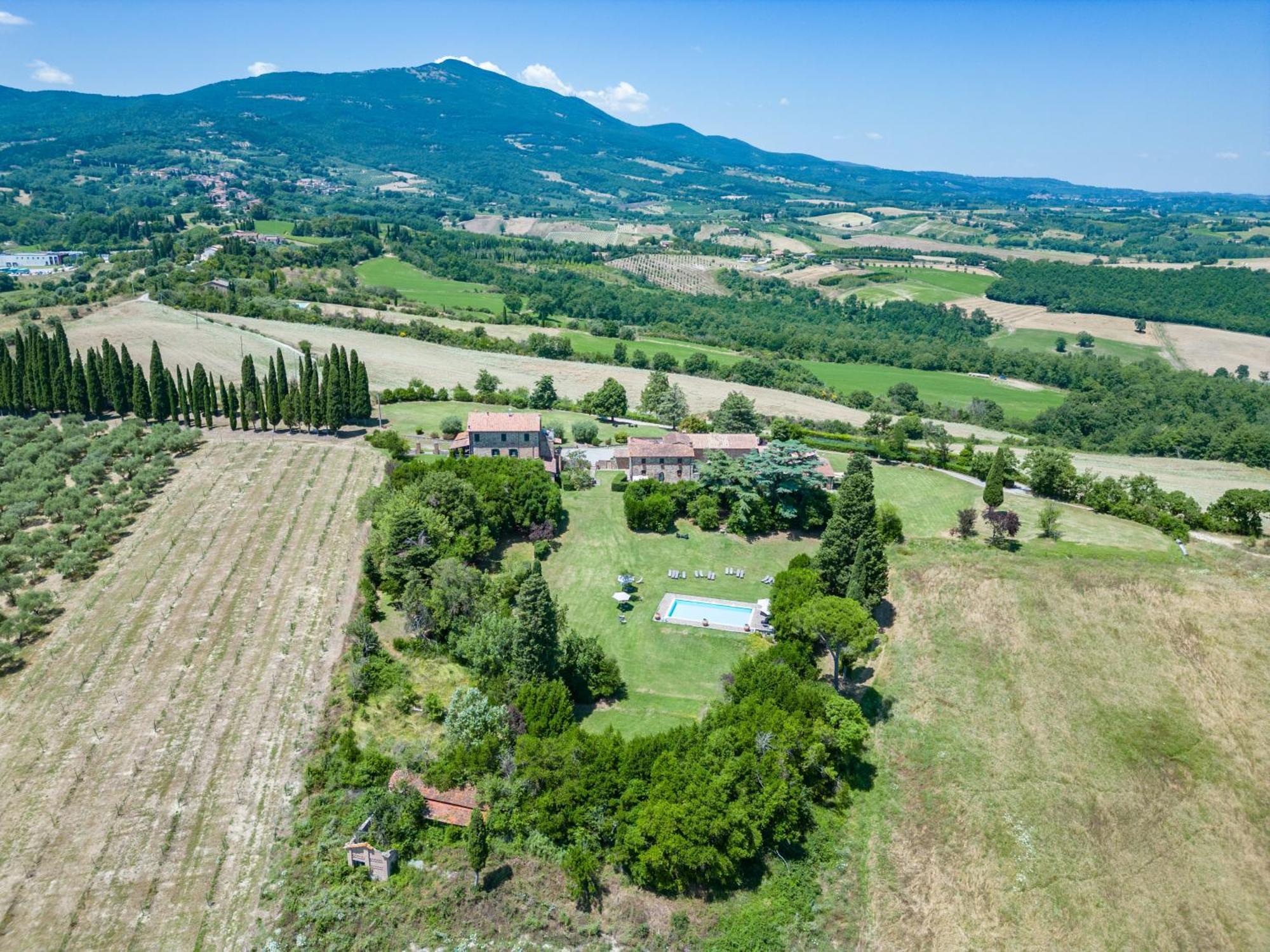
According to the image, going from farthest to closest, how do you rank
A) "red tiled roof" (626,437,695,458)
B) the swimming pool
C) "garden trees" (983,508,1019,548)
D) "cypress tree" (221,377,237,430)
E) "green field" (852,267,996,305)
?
"green field" (852,267,996,305) < "cypress tree" (221,377,237,430) < "red tiled roof" (626,437,695,458) < "garden trees" (983,508,1019,548) < the swimming pool

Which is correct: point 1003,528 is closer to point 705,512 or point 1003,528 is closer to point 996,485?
point 996,485

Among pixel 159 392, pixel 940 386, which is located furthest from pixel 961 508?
pixel 159 392

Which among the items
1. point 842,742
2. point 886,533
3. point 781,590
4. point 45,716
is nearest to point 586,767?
point 842,742

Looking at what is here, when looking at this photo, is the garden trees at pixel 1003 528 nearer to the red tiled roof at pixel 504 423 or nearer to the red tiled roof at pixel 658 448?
the red tiled roof at pixel 658 448

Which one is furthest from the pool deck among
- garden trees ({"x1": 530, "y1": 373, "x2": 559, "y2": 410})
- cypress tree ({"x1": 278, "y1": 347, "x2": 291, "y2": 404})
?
cypress tree ({"x1": 278, "y1": 347, "x2": 291, "y2": 404})

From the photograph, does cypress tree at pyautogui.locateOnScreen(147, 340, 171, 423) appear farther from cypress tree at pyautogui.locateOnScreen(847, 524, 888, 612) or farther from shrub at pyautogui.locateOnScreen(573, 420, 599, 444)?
cypress tree at pyautogui.locateOnScreen(847, 524, 888, 612)

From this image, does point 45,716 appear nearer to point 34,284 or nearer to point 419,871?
point 419,871
